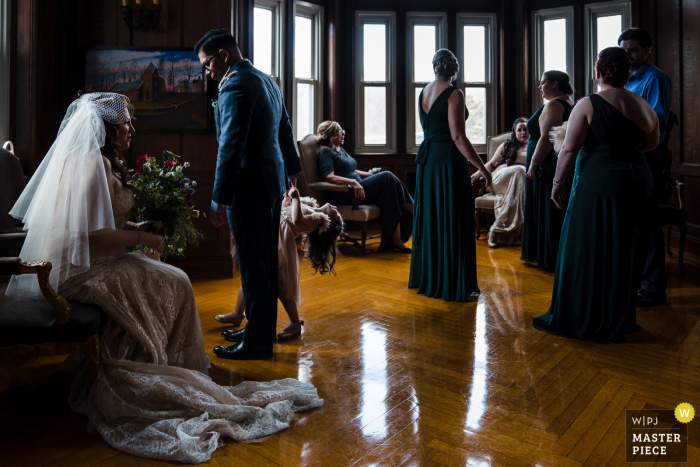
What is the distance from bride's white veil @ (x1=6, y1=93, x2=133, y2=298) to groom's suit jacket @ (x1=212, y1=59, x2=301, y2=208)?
21.2 inches

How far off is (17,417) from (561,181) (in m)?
2.97

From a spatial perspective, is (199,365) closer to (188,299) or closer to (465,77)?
(188,299)

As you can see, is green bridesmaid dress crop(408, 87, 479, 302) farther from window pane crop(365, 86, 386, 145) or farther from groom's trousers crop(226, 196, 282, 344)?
Answer: window pane crop(365, 86, 386, 145)

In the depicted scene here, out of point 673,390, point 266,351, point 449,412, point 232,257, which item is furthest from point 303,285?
point 673,390

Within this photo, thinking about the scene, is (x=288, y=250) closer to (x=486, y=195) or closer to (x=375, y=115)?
(x=486, y=195)

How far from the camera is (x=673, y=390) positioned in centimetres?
254

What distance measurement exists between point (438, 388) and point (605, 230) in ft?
4.51

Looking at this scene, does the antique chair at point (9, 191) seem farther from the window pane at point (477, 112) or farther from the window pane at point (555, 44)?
the window pane at point (555, 44)

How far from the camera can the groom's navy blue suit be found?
2.71 m

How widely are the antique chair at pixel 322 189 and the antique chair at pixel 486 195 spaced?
1369 millimetres

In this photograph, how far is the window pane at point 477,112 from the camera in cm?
791

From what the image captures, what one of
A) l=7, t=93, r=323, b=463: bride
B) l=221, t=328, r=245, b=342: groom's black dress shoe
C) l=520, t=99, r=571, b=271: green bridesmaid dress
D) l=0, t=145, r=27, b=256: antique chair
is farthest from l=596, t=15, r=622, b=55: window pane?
l=0, t=145, r=27, b=256: antique chair

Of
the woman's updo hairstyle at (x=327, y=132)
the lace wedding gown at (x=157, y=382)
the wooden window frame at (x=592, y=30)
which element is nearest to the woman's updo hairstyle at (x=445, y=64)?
the woman's updo hairstyle at (x=327, y=132)

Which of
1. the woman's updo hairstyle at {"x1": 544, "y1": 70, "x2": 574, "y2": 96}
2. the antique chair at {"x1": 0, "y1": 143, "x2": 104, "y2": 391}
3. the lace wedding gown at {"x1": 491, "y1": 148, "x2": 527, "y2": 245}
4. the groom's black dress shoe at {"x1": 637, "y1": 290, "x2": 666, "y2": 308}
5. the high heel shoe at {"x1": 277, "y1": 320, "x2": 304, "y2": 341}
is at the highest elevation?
the woman's updo hairstyle at {"x1": 544, "y1": 70, "x2": 574, "y2": 96}
